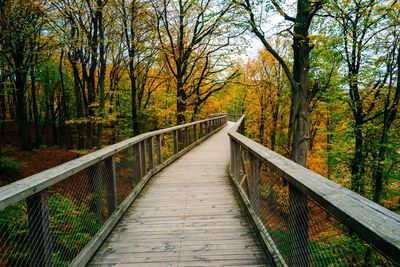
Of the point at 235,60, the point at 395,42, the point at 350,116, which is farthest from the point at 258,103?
the point at 395,42

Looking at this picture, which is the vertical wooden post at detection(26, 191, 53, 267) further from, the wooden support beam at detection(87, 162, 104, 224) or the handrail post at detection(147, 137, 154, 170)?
the handrail post at detection(147, 137, 154, 170)

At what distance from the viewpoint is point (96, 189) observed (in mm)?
3672

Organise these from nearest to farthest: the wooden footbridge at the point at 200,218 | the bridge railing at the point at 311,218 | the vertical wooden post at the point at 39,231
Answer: the bridge railing at the point at 311,218, the wooden footbridge at the point at 200,218, the vertical wooden post at the point at 39,231

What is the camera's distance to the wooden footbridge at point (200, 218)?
1.89 m

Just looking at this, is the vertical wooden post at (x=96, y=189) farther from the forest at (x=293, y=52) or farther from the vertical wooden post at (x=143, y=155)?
the forest at (x=293, y=52)

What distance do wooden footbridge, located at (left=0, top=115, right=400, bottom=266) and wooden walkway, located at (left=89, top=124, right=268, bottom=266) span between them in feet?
0.04

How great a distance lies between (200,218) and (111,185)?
1.54m

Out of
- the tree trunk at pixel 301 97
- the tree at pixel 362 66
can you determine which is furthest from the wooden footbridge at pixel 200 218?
the tree at pixel 362 66

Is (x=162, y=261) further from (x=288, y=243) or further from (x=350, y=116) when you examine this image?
(x=350, y=116)

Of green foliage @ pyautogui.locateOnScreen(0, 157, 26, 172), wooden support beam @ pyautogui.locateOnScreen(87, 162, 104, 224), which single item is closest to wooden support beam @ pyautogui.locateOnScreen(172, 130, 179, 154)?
wooden support beam @ pyautogui.locateOnScreen(87, 162, 104, 224)

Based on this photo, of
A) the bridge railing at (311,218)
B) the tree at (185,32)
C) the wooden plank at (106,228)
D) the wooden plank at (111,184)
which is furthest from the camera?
the tree at (185,32)

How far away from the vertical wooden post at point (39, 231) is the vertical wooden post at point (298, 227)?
222 cm

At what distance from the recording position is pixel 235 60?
781 inches

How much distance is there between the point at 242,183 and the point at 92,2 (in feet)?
38.4
